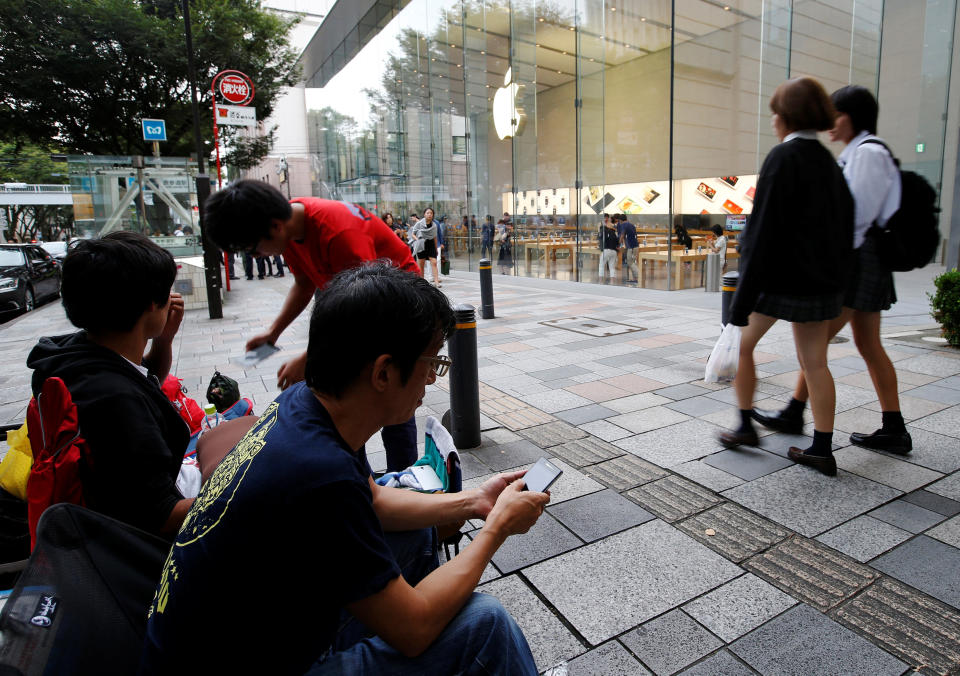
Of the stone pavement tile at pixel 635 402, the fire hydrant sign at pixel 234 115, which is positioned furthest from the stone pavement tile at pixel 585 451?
the fire hydrant sign at pixel 234 115

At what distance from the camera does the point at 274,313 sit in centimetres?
1037

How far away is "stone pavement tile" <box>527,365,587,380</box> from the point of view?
553 cm

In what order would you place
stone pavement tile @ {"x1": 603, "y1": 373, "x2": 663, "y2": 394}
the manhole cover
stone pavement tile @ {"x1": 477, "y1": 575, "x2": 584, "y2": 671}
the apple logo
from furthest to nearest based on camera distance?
the apple logo < the manhole cover < stone pavement tile @ {"x1": 603, "y1": 373, "x2": 663, "y2": 394} < stone pavement tile @ {"x1": 477, "y1": 575, "x2": 584, "y2": 671}

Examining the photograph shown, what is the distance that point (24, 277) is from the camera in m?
12.8

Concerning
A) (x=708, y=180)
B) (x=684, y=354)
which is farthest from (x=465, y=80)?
(x=684, y=354)

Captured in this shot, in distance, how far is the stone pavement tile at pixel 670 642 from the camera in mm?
1911

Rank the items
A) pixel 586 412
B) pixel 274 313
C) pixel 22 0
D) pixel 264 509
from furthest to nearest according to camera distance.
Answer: pixel 22 0 < pixel 274 313 < pixel 586 412 < pixel 264 509

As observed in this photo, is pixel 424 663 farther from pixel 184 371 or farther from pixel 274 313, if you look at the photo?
pixel 274 313

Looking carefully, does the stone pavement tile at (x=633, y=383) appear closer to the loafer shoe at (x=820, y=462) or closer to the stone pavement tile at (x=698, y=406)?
the stone pavement tile at (x=698, y=406)

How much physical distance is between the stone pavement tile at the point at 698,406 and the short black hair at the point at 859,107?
205cm

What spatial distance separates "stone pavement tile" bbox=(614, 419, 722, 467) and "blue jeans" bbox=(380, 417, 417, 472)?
1.52 m

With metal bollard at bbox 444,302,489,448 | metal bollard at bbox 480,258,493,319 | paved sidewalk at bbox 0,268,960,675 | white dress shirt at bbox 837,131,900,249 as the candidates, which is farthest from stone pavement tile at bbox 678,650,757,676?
metal bollard at bbox 480,258,493,319

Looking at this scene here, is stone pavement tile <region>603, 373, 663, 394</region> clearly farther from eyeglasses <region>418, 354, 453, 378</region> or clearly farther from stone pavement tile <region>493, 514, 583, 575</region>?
eyeglasses <region>418, 354, 453, 378</region>

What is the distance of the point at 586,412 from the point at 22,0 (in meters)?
19.3
